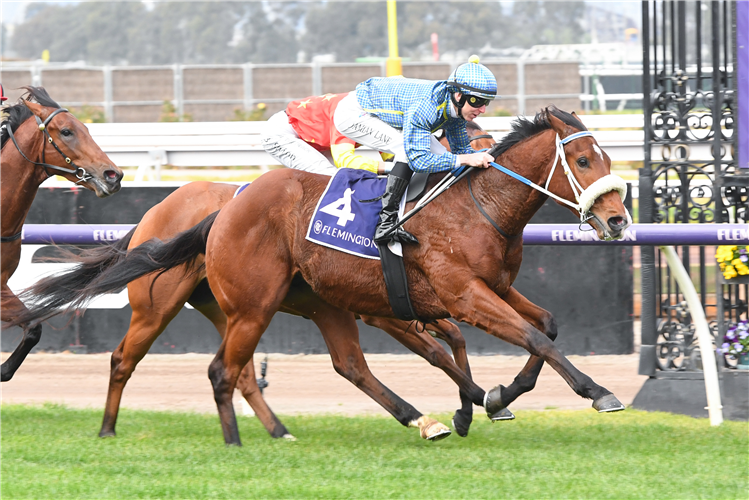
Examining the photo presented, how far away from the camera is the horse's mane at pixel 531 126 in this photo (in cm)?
452

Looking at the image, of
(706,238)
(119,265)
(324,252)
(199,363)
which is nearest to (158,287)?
(119,265)

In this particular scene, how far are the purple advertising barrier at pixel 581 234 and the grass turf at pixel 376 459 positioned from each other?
1.04m

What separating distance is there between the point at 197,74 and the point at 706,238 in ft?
63.5

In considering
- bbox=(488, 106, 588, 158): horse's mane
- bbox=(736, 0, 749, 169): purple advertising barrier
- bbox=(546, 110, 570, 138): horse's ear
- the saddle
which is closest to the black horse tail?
the saddle

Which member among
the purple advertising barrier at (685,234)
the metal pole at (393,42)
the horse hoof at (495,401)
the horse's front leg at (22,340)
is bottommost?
the horse hoof at (495,401)

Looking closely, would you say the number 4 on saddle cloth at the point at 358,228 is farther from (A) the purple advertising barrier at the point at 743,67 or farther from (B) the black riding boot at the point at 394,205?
(A) the purple advertising barrier at the point at 743,67

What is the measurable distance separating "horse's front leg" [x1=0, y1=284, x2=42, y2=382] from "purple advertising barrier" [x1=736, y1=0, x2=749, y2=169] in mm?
4269

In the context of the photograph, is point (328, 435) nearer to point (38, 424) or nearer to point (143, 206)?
point (38, 424)

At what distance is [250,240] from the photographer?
4934mm

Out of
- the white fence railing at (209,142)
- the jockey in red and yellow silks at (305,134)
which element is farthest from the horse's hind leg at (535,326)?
the white fence railing at (209,142)

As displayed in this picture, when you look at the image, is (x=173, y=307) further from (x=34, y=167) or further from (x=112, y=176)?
(x=34, y=167)

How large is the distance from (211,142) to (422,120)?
Result: 604cm

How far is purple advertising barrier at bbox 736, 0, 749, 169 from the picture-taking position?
5410mm

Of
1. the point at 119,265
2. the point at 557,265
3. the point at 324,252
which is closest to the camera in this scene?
the point at 324,252
